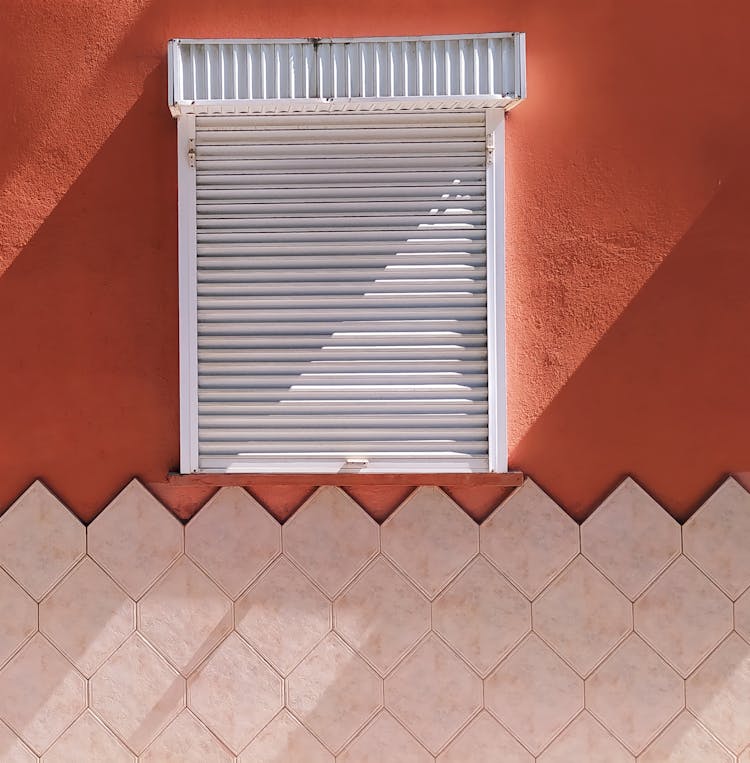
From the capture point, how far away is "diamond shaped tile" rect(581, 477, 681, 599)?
1428 mm

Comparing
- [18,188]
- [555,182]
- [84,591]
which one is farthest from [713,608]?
[18,188]

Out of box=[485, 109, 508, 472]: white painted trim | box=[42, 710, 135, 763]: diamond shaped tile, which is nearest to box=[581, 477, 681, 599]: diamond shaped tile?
box=[485, 109, 508, 472]: white painted trim

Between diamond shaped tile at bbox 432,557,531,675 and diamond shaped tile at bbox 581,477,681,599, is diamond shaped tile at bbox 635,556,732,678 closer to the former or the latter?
diamond shaped tile at bbox 581,477,681,599

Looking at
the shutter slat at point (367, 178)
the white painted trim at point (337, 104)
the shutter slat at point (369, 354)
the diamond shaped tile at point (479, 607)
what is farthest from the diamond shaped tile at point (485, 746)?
the white painted trim at point (337, 104)

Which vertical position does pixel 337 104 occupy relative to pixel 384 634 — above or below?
above

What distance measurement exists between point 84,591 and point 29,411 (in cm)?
38

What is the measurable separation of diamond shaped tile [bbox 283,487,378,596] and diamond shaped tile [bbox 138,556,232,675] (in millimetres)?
183

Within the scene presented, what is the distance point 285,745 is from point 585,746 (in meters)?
0.60

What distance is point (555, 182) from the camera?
143cm

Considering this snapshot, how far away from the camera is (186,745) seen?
1.43 metres

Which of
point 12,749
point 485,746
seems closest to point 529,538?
point 485,746

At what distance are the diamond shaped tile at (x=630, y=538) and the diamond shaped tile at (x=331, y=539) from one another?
1.44ft

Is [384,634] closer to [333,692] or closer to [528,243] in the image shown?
[333,692]

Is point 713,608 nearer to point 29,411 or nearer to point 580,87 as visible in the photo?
point 580,87
